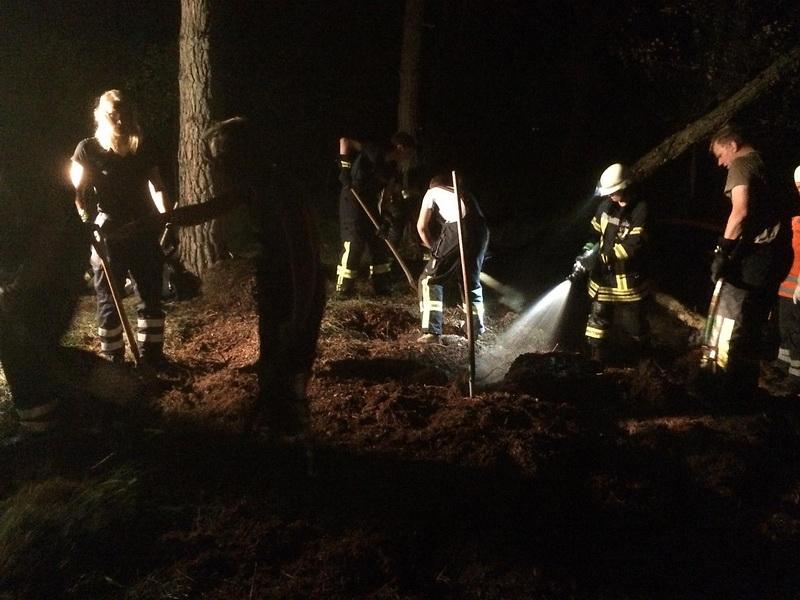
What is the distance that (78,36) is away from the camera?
11586 millimetres

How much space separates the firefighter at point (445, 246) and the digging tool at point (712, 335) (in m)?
1.87

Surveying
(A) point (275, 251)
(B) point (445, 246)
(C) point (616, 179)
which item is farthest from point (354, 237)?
(A) point (275, 251)

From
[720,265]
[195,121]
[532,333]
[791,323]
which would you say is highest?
[195,121]

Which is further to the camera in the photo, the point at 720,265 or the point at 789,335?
the point at 789,335

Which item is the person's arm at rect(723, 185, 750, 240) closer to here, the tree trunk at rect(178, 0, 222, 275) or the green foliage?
the green foliage

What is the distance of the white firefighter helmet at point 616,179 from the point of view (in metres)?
5.19

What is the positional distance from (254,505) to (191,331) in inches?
117

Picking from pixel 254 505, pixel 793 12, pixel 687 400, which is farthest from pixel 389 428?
pixel 793 12

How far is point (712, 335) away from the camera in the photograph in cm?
515

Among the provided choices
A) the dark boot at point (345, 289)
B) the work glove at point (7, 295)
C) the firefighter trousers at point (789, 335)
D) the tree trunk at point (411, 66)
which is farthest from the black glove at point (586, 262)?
the tree trunk at point (411, 66)

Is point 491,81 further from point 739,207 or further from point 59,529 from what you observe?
point 59,529

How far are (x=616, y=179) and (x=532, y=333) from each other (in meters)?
2.16

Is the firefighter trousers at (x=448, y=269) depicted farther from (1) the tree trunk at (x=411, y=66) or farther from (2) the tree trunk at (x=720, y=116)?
(1) the tree trunk at (x=411, y=66)

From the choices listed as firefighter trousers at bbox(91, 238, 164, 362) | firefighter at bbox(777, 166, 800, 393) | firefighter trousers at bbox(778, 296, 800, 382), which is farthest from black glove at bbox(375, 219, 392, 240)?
firefighter trousers at bbox(778, 296, 800, 382)
